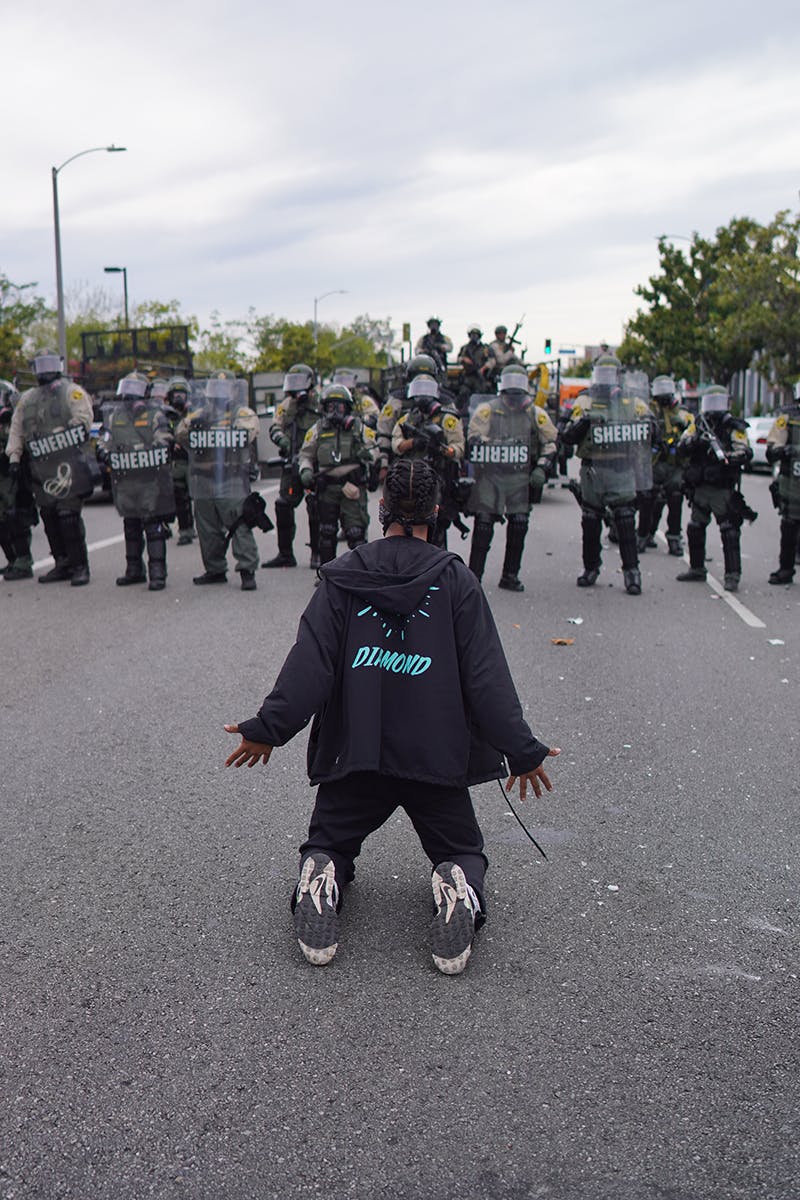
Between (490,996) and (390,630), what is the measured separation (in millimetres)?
1145

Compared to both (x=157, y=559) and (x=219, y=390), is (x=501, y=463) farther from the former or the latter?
(x=157, y=559)

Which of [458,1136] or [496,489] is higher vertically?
[496,489]

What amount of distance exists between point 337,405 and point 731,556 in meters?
3.90

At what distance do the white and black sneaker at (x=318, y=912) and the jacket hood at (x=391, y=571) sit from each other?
86 cm

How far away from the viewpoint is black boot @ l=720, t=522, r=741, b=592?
11.6 metres

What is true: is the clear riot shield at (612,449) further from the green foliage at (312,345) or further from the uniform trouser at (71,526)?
the green foliage at (312,345)

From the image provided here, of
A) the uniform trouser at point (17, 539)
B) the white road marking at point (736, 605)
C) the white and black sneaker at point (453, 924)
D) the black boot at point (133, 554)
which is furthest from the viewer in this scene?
the uniform trouser at point (17, 539)

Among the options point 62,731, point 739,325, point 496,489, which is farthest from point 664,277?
point 62,731

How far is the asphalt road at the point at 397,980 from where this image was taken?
9.46 feet

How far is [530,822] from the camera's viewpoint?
5250 millimetres

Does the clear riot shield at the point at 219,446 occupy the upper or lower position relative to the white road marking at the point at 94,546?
upper

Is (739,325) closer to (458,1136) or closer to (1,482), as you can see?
(1,482)

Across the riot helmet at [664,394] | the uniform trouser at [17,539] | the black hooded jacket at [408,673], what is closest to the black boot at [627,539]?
the riot helmet at [664,394]

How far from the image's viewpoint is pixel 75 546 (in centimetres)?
1194
